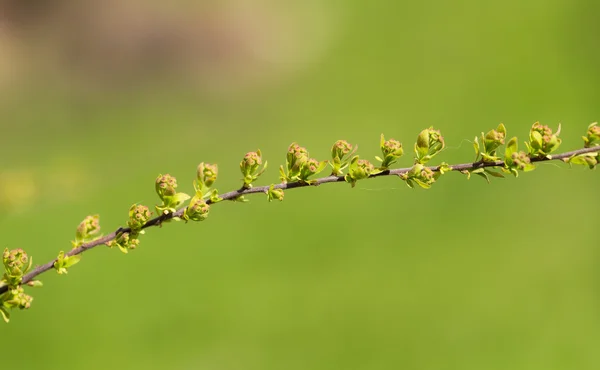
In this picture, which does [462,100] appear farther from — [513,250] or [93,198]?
[93,198]

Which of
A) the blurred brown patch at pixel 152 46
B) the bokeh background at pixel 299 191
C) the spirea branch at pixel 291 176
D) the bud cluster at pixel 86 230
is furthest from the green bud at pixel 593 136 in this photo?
the blurred brown patch at pixel 152 46

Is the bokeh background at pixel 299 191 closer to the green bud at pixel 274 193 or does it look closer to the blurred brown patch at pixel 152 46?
the blurred brown patch at pixel 152 46

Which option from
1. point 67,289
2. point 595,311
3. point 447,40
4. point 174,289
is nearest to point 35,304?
point 67,289

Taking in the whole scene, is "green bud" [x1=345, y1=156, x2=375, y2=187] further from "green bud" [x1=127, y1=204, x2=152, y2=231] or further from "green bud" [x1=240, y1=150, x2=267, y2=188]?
"green bud" [x1=127, y1=204, x2=152, y2=231]

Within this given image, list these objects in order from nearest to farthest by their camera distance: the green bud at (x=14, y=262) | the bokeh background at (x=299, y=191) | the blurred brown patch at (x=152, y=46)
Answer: the green bud at (x=14, y=262)
the bokeh background at (x=299, y=191)
the blurred brown patch at (x=152, y=46)

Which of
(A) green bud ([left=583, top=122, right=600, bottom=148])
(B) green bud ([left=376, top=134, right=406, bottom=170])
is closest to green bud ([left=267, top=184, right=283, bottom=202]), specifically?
(B) green bud ([left=376, top=134, right=406, bottom=170])

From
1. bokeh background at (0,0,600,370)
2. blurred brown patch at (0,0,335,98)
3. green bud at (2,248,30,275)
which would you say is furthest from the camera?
blurred brown patch at (0,0,335,98)
